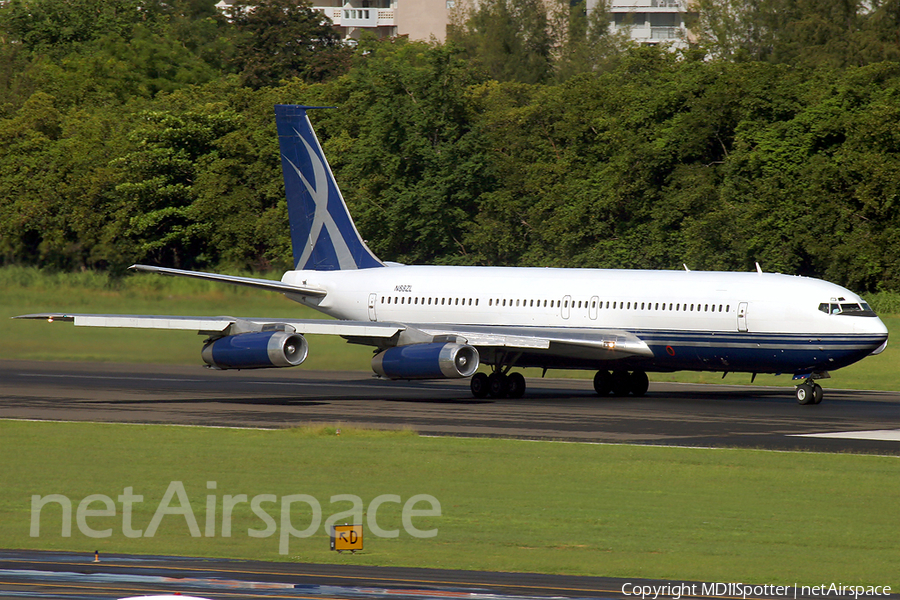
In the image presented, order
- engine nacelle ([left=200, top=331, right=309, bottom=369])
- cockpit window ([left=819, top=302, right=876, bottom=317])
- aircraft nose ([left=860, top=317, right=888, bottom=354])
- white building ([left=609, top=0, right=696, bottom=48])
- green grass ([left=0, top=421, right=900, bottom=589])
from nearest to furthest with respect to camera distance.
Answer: green grass ([left=0, top=421, right=900, bottom=589]) < aircraft nose ([left=860, top=317, right=888, bottom=354]) < cockpit window ([left=819, top=302, right=876, bottom=317]) < engine nacelle ([left=200, top=331, right=309, bottom=369]) < white building ([left=609, top=0, right=696, bottom=48])

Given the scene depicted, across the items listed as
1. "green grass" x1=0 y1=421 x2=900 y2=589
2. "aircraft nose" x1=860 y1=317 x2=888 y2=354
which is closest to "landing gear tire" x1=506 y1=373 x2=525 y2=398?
"aircraft nose" x1=860 y1=317 x2=888 y2=354

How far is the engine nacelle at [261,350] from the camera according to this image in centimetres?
3838

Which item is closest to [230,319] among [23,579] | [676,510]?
[676,510]

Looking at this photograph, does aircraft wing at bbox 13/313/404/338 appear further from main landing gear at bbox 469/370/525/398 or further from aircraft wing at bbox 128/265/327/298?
main landing gear at bbox 469/370/525/398

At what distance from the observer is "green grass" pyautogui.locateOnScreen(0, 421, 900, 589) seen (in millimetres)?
17000

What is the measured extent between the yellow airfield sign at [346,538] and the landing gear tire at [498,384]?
2476 centimetres

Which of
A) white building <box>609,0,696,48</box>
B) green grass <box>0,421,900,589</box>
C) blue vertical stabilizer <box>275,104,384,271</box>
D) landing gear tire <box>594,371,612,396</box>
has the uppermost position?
white building <box>609,0,696,48</box>

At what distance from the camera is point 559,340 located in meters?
39.2

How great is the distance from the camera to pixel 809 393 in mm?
38750

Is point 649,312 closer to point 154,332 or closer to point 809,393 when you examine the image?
point 809,393

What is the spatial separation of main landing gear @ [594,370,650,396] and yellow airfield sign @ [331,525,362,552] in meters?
26.3

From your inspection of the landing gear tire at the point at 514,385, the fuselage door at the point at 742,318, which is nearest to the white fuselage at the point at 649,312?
the fuselage door at the point at 742,318

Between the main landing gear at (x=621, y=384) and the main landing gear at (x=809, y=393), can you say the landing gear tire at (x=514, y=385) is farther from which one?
the main landing gear at (x=809, y=393)

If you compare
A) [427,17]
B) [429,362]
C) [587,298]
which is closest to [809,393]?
[587,298]
